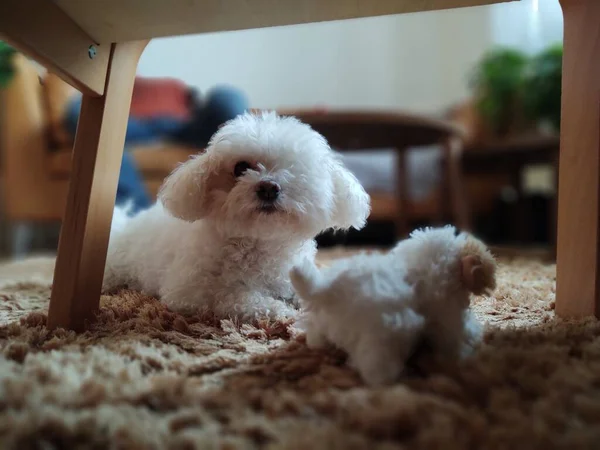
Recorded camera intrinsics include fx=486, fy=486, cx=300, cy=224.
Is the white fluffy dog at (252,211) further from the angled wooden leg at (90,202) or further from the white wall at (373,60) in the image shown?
the white wall at (373,60)

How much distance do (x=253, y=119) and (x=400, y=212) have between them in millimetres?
1426

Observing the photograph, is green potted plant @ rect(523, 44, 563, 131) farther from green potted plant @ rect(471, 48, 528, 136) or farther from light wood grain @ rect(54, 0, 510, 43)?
light wood grain @ rect(54, 0, 510, 43)

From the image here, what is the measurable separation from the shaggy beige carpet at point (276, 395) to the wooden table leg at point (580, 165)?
0.25ft

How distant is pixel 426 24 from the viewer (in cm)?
404

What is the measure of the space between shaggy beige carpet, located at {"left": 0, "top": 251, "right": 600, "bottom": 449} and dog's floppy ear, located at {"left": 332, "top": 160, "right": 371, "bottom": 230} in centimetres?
33

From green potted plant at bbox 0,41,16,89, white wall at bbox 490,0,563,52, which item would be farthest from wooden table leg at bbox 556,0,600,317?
green potted plant at bbox 0,41,16,89

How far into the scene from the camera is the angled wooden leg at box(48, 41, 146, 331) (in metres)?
0.77

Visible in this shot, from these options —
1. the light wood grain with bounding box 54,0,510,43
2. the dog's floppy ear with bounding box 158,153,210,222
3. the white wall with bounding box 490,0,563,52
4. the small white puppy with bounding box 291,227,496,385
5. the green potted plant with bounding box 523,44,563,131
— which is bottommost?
the small white puppy with bounding box 291,227,496,385

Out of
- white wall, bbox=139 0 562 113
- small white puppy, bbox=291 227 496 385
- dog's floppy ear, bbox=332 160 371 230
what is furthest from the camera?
white wall, bbox=139 0 562 113

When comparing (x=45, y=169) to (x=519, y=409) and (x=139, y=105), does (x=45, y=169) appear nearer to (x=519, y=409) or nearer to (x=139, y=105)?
(x=139, y=105)

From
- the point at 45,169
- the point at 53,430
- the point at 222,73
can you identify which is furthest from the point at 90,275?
the point at 222,73

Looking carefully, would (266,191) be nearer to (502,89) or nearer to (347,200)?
(347,200)

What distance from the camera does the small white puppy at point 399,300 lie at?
561mm

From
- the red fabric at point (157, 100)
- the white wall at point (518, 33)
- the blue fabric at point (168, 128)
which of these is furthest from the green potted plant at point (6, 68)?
the white wall at point (518, 33)
